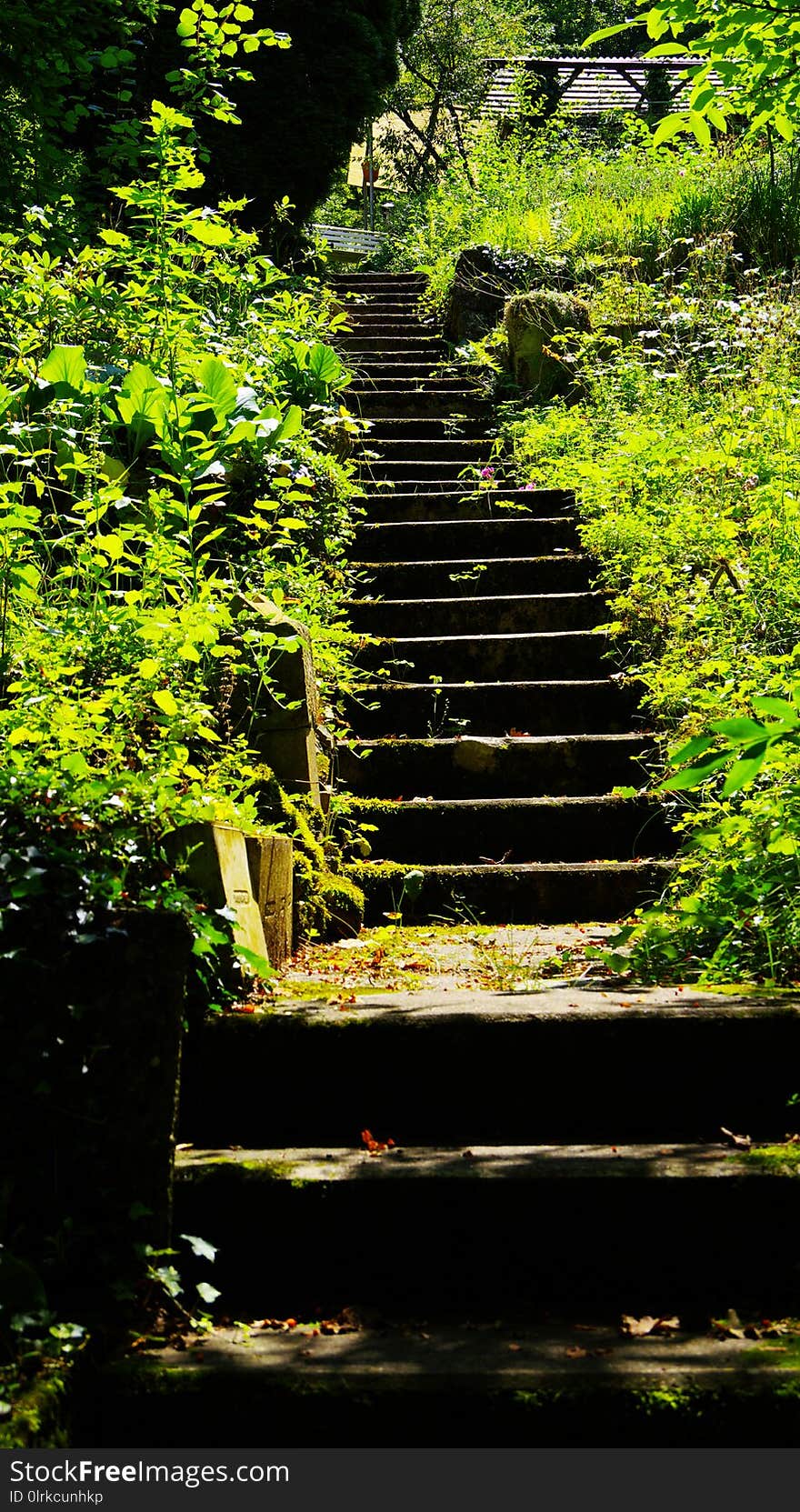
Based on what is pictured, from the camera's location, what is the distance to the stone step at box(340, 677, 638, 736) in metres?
4.59

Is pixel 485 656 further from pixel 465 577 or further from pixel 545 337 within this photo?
pixel 545 337

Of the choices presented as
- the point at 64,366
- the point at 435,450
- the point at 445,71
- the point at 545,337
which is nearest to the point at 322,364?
the point at 435,450

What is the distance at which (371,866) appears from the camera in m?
3.78

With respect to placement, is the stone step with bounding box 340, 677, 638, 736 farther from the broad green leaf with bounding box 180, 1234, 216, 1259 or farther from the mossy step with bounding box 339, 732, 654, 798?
the broad green leaf with bounding box 180, 1234, 216, 1259

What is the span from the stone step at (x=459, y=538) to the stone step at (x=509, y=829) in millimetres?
2068

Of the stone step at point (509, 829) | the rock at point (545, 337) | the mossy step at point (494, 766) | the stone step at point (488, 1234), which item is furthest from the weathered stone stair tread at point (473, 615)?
the stone step at point (488, 1234)

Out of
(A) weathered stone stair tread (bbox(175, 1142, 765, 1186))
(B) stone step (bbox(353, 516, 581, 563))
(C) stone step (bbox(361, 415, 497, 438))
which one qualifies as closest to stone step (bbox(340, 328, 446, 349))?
(C) stone step (bbox(361, 415, 497, 438))

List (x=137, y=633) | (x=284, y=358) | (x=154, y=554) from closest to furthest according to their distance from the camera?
(x=137, y=633)
(x=154, y=554)
(x=284, y=358)

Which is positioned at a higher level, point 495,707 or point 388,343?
point 388,343

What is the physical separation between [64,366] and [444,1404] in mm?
3234

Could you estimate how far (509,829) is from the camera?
13.2 feet
